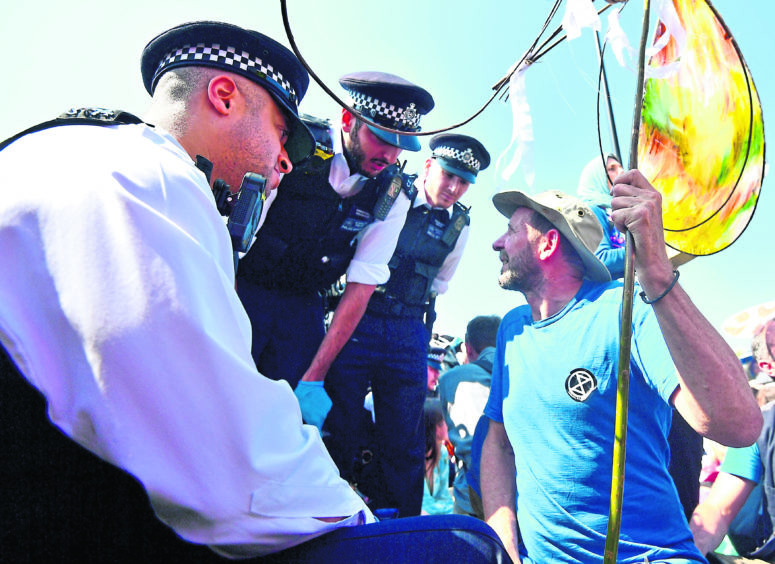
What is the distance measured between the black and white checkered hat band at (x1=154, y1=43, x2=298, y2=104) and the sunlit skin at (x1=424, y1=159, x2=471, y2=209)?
259 cm

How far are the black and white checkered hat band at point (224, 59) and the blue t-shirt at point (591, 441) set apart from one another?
1.31 m

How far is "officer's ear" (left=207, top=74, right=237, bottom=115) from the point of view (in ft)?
4.78

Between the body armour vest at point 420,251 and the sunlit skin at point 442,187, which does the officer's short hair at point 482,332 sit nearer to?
the body armour vest at point 420,251

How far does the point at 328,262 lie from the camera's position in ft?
10.6

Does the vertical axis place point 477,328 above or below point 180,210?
below

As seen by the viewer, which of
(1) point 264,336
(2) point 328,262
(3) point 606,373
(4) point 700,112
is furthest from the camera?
(2) point 328,262

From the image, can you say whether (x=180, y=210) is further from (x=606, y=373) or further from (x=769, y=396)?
(x=769, y=396)

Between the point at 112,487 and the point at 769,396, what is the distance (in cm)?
419

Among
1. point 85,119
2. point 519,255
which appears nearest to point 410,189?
point 519,255

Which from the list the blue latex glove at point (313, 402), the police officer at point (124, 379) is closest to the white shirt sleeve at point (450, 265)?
the blue latex glove at point (313, 402)

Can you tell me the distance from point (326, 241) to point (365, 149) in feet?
1.85

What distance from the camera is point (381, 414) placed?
11.7 feet

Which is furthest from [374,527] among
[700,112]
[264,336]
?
[264,336]

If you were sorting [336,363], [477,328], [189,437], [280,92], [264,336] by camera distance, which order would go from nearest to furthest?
[189,437]
[280,92]
[264,336]
[336,363]
[477,328]
